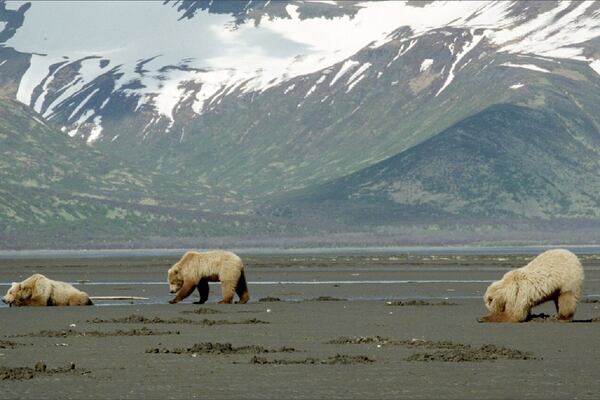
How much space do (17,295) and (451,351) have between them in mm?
24770

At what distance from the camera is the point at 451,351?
34969 millimetres

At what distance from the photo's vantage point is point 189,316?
49.0m

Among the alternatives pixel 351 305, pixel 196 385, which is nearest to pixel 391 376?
pixel 196 385

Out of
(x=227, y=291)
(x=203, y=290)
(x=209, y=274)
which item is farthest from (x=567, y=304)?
(x=203, y=290)

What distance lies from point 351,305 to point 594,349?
2109cm

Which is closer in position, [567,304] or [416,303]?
[567,304]

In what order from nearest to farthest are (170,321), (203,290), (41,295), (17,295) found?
(170,321) < (17,295) < (41,295) < (203,290)

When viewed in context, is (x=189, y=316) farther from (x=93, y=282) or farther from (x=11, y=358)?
(x=93, y=282)

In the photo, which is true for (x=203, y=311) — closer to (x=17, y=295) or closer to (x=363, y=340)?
(x=17, y=295)

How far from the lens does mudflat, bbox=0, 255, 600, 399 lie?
2897 cm

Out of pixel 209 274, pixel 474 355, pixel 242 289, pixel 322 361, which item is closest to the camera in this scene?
pixel 322 361

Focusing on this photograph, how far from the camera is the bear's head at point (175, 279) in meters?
57.0

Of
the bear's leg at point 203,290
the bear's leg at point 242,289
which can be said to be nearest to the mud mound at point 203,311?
the bear's leg at point 242,289

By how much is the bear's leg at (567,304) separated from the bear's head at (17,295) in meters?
21.1
